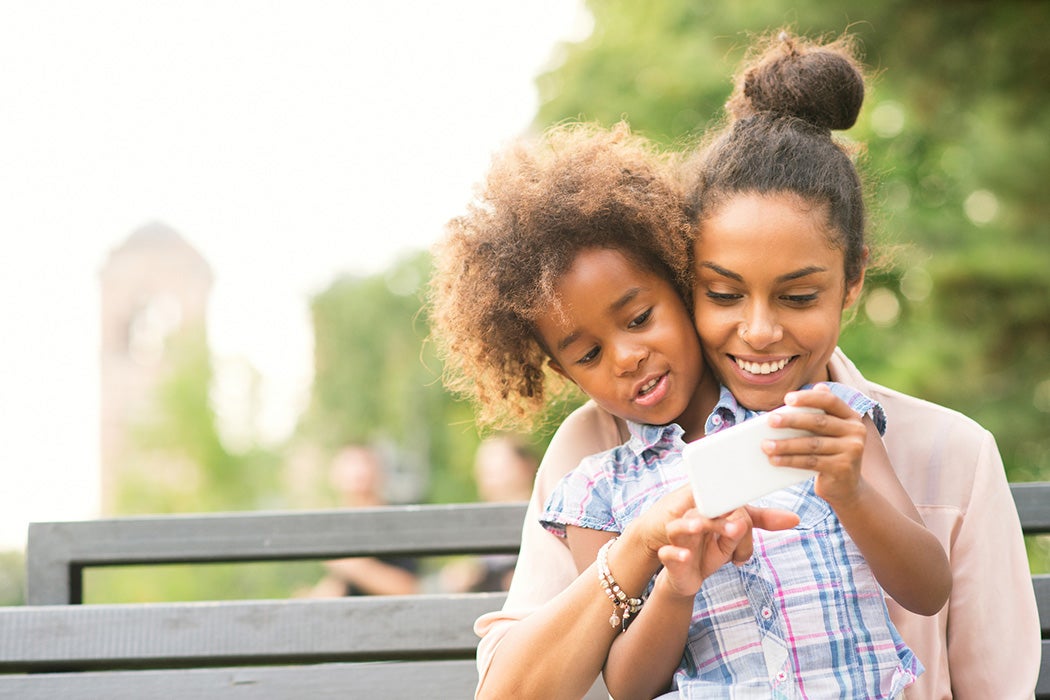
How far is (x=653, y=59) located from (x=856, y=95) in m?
9.68

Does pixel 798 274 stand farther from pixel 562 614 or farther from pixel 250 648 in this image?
pixel 250 648

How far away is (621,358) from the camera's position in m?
2.11

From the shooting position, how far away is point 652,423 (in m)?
2.20

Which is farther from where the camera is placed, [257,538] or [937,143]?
[937,143]

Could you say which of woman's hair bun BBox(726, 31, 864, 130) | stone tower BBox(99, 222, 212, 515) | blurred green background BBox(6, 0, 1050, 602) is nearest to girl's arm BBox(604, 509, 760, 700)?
woman's hair bun BBox(726, 31, 864, 130)

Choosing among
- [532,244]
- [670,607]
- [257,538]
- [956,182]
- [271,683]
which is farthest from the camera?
[956,182]

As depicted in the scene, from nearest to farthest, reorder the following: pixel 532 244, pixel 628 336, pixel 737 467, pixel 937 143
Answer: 1. pixel 737 467
2. pixel 628 336
3. pixel 532 244
4. pixel 937 143

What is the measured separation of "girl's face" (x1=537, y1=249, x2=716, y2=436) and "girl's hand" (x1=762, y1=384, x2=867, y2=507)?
17.1 inches

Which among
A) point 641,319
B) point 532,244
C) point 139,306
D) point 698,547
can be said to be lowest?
point 698,547

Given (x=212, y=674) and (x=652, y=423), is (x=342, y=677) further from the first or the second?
(x=652, y=423)

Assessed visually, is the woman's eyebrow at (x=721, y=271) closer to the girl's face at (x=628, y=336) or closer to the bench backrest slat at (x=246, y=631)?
the girl's face at (x=628, y=336)

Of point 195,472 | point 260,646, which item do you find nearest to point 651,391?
point 260,646

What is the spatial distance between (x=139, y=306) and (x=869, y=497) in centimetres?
5118

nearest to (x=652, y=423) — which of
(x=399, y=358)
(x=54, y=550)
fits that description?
(x=54, y=550)
